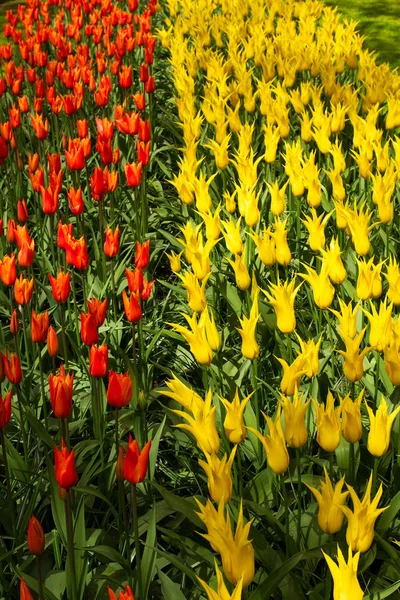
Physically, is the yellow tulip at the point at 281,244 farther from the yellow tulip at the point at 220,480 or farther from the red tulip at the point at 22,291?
the yellow tulip at the point at 220,480

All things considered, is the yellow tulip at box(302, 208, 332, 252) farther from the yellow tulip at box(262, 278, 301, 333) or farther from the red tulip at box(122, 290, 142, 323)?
the red tulip at box(122, 290, 142, 323)

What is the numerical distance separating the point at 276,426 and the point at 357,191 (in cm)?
292

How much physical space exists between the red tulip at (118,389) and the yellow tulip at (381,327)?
706 millimetres

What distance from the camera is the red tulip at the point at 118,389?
1.74 m

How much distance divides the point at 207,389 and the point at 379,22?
932 centimetres

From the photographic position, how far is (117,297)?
3.68m

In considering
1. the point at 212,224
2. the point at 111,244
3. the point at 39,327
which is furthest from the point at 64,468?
the point at 212,224

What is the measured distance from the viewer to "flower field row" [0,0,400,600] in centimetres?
172

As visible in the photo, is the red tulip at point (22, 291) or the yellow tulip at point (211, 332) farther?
the red tulip at point (22, 291)

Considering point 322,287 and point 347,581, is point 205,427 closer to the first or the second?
point 347,581

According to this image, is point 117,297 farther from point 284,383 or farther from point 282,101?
point 284,383

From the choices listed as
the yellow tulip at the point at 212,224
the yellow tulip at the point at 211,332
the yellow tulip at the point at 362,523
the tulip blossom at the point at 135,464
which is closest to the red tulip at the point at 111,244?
the yellow tulip at the point at 212,224

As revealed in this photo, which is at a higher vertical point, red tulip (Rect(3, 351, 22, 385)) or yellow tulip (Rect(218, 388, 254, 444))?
yellow tulip (Rect(218, 388, 254, 444))

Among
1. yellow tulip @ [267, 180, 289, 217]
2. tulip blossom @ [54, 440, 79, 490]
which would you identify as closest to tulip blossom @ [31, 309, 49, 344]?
tulip blossom @ [54, 440, 79, 490]
